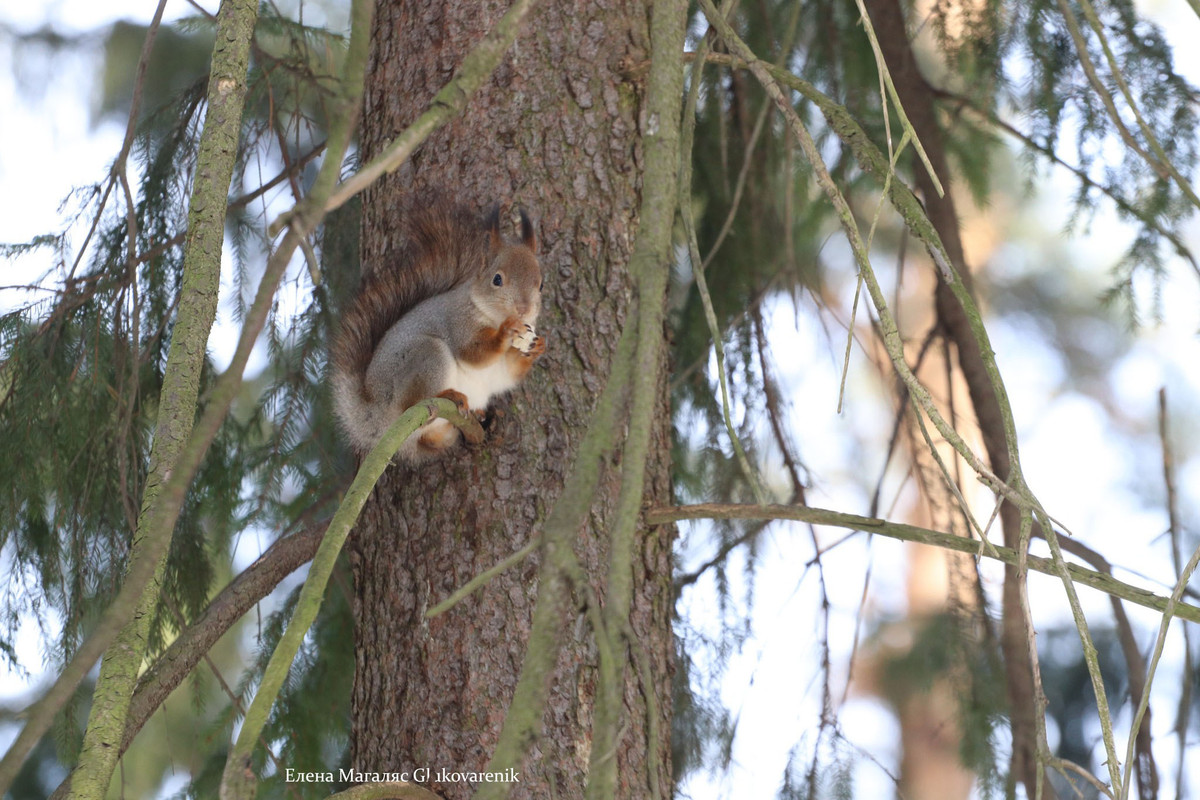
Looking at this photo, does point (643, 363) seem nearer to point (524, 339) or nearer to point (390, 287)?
point (524, 339)

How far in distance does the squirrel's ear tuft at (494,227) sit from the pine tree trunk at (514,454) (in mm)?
20

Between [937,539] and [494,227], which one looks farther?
[494,227]

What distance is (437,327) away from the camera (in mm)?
1666

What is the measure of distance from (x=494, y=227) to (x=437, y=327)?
182 millimetres

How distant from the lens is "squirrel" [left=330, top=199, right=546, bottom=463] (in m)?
1.54

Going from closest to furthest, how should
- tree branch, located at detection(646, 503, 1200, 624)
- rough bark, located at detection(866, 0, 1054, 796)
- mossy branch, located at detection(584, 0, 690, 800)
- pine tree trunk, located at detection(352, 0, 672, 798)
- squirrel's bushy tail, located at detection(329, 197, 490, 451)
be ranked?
mossy branch, located at detection(584, 0, 690, 800) → tree branch, located at detection(646, 503, 1200, 624) → pine tree trunk, located at detection(352, 0, 672, 798) → squirrel's bushy tail, located at detection(329, 197, 490, 451) → rough bark, located at detection(866, 0, 1054, 796)

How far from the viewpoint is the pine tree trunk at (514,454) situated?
140 centimetres

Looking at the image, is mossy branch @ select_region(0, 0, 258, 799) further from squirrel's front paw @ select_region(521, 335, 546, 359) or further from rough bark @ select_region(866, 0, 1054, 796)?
rough bark @ select_region(866, 0, 1054, 796)

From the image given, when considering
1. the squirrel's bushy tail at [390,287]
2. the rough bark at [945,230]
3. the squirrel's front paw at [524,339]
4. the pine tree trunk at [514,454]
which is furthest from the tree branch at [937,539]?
the rough bark at [945,230]

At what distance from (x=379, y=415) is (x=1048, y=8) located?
160 cm

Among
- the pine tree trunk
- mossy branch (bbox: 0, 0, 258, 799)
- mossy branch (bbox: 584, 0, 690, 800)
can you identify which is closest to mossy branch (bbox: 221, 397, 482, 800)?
mossy branch (bbox: 0, 0, 258, 799)

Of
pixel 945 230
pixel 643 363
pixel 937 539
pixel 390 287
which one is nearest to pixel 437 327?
pixel 390 287

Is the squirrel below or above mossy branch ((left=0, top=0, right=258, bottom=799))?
above

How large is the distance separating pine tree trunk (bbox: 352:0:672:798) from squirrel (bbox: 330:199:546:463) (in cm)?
4
